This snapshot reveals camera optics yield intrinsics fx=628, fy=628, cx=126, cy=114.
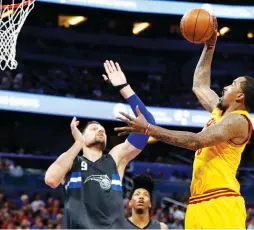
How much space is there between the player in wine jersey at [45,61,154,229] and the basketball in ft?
2.76

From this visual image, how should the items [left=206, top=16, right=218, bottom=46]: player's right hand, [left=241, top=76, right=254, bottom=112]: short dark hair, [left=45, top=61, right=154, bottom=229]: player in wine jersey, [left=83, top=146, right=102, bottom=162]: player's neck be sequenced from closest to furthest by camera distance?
[left=241, top=76, right=254, bottom=112]: short dark hair
[left=45, top=61, right=154, bottom=229]: player in wine jersey
[left=83, top=146, right=102, bottom=162]: player's neck
[left=206, top=16, right=218, bottom=46]: player's right hand

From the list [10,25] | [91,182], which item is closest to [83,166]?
[91,182]

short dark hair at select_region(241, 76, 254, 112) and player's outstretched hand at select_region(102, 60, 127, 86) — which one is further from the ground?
player's outstretched hand at select_region(102, 60, 127, 86)

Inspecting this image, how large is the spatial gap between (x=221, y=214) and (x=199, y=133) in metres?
0.66

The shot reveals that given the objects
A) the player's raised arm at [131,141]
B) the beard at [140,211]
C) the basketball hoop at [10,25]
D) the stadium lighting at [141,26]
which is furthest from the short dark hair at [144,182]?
the stadium lighting at [141,26]

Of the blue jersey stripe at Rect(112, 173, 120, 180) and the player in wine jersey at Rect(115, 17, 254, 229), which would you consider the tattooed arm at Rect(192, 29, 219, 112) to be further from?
the blue jersey stripe at Rect(112, 173, 120, 180)

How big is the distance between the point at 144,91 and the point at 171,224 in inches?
367

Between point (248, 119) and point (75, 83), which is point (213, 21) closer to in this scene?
point (248, 119)

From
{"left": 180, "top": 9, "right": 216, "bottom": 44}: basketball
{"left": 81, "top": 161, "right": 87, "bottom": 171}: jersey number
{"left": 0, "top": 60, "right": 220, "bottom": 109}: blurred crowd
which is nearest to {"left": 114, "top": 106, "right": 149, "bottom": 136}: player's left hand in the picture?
{"left": 81, "top": 161, "right": 87, "bottom": 171}: jersey number

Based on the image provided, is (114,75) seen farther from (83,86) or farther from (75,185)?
(83,86)

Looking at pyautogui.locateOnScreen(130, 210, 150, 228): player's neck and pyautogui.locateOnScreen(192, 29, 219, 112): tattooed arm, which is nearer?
pyautogui.locateOnScreen(192, 29, 219, 112): tattooed arm

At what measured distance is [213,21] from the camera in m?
5.40

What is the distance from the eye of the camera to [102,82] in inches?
890

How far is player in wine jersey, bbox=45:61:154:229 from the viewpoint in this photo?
15.6 ft
